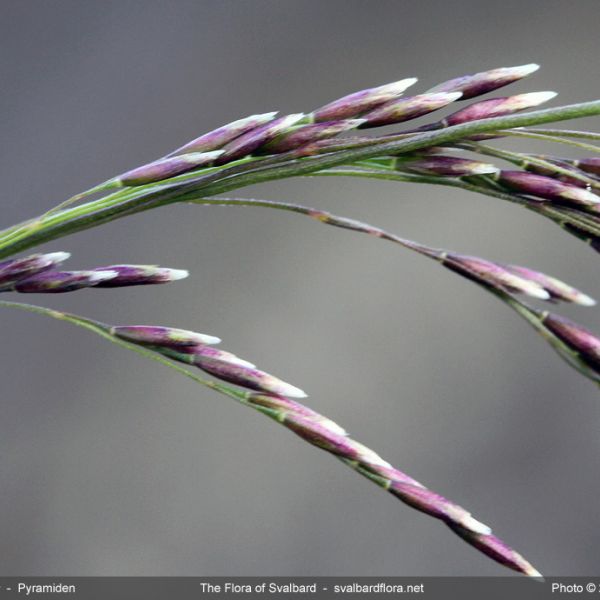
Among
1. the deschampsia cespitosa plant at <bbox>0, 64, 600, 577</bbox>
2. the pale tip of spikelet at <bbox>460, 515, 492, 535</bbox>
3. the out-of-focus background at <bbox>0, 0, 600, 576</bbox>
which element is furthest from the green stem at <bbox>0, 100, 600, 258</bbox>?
the out-of-focus background at <bbox>0, 0, 600, 576</bbox>

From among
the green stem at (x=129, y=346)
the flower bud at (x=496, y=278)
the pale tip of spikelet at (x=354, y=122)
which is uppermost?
the pale tip of spikelet at (x=354, y=122)

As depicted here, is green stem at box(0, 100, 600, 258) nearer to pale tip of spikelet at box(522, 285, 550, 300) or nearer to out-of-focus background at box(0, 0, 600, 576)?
pale tip of spikelet at box(522, 285, 550, 300)

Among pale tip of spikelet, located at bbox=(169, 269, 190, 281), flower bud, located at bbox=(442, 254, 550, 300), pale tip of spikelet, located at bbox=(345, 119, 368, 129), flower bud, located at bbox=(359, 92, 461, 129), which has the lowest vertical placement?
flower bud, located at bbox=(442, 254, 550, 300)

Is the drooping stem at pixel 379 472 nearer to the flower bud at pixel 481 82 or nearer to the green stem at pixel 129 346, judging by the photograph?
the green stem at pixel 129 346

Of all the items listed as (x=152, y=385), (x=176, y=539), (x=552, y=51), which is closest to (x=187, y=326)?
(x=152, y=385)

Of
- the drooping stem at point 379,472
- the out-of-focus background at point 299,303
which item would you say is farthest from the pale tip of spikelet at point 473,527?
the out-of-focus background at point 299,303

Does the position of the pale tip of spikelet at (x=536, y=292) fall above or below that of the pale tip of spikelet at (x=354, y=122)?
below

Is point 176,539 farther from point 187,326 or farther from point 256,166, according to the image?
point 256,166
